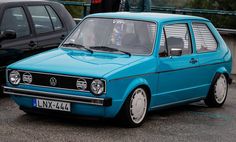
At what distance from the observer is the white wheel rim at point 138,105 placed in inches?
349

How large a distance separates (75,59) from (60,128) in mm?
945

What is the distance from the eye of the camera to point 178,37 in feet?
33.5

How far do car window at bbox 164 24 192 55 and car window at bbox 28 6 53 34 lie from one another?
2.69m

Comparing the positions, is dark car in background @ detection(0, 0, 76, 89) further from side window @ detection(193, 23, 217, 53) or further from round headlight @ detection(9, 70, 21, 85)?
side window @ detection(193, 23, 217, 53)

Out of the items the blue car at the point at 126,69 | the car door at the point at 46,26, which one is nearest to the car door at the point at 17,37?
the car door at the point at 46,26

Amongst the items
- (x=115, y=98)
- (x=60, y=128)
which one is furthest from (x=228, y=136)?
(x=60, y=128)

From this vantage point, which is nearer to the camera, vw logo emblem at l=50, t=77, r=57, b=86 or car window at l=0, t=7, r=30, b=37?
vw logo emblem at l=50, t=77, r=57, b=86

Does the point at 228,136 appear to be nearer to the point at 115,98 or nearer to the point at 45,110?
the point at 115,98

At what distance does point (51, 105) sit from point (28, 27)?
10.9 ft

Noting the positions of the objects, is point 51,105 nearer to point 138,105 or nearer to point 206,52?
point 138,105

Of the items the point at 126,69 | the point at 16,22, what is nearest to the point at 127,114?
the point at 126,69

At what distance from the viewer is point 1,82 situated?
1098 cm

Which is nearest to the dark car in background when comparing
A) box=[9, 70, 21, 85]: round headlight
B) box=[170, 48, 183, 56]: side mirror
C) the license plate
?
box=[9, 70, 21, 85]: round headlight

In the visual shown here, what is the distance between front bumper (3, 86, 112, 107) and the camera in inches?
330
